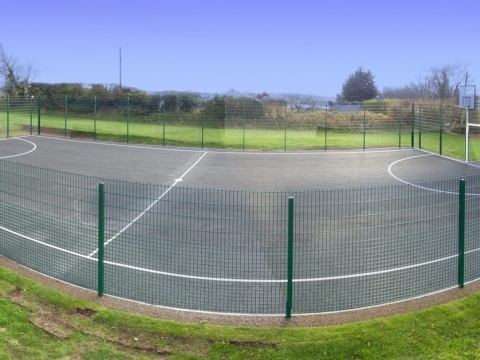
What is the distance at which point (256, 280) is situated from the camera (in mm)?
9641

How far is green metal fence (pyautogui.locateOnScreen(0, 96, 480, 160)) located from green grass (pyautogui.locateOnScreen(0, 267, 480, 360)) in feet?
89.3

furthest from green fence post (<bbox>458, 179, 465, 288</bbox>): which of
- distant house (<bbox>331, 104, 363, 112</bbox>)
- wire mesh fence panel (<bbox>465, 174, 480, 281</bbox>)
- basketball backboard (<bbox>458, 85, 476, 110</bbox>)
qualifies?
distant house (<bbox>331, 104, 363, 112</bbox>)

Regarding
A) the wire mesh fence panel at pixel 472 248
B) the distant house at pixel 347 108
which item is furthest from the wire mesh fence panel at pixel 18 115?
the wire mesh fence panel at pixel 472 248

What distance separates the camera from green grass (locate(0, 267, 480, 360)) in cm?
730

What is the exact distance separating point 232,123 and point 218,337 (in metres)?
34.1

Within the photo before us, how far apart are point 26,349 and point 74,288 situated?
6.82 ft

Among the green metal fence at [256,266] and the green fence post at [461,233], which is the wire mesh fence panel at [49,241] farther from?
the green fence post at [461,233]

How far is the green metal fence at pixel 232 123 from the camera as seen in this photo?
120 ft

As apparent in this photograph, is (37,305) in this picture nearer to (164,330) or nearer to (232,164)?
(164,330)

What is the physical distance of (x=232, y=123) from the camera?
41219mm

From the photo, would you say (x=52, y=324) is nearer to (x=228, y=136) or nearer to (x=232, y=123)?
(x=228, y=136)

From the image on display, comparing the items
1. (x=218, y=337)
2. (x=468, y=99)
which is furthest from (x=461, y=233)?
(x=468, y=99)

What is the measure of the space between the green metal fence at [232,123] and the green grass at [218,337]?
1072 inches

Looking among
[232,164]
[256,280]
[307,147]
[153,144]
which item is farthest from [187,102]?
[256,280]
